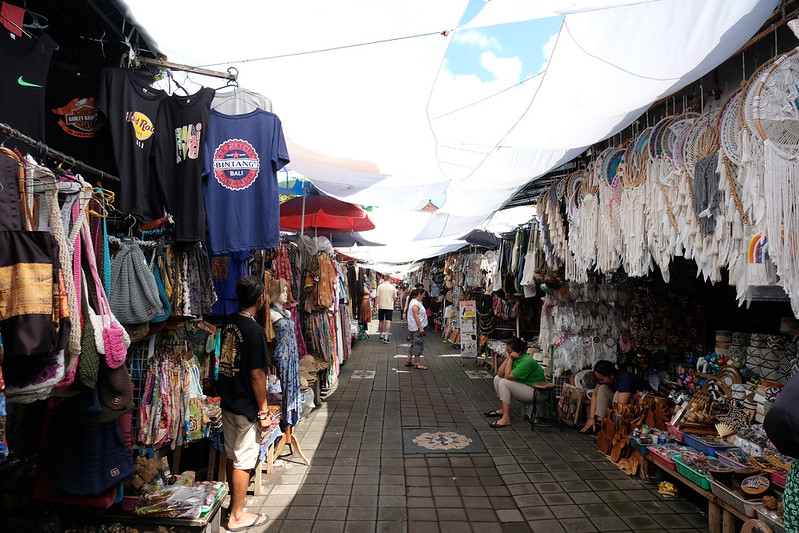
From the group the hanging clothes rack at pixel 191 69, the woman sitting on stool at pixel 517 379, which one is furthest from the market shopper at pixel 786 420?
the woman sitting on stool at pixel 517 379

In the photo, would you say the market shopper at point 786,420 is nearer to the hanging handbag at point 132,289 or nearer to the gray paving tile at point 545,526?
the gray paving tile at point 545,526

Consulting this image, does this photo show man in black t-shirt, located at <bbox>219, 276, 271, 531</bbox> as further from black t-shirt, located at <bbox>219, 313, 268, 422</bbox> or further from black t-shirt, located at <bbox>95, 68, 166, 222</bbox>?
black t-shirt, located at <bbox>95, 68, 166, 222</bbox>

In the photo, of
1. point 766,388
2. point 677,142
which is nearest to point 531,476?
point 766,388

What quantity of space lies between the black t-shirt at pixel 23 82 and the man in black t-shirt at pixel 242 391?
168cm

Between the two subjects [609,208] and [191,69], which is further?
[609,208]

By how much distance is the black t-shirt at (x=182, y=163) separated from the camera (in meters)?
2.74

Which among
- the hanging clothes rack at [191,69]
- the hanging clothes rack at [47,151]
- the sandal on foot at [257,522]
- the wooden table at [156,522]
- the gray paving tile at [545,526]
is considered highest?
the hanging clothes rack at [191,69]

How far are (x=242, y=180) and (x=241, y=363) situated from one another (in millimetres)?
1389

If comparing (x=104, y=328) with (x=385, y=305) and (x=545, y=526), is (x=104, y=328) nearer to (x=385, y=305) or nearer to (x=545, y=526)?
(x=545, y=526)

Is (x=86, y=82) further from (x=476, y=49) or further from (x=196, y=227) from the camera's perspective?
(x=476, y=49)

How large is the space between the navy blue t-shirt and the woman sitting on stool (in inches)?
43.7

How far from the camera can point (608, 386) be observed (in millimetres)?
5617

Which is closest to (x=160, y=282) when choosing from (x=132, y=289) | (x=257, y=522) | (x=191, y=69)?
(x=132, y=289)

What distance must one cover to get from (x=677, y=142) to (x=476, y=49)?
1.57 m
